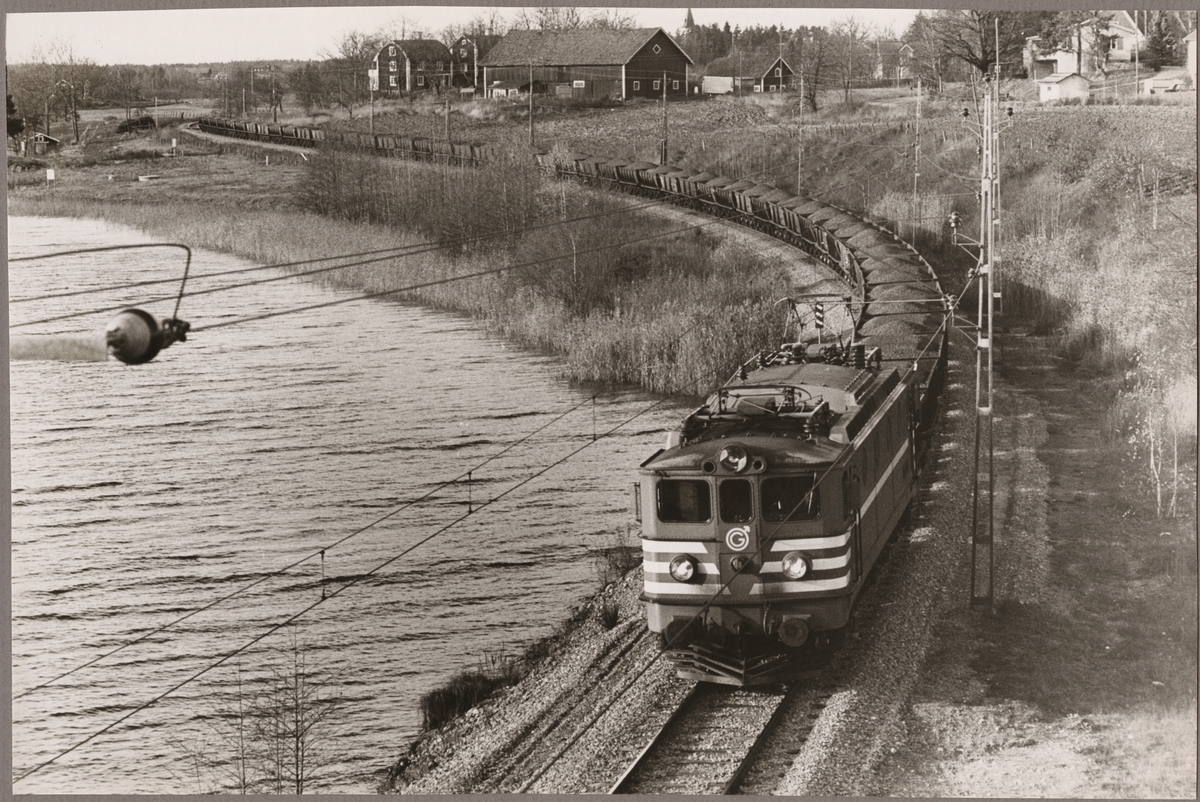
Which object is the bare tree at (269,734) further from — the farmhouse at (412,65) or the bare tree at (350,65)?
the farmhouse at (412,65)

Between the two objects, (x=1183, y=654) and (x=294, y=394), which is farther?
(x=294, y=394)

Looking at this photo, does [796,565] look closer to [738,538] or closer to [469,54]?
[738,538]

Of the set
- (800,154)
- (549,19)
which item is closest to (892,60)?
(549,19)

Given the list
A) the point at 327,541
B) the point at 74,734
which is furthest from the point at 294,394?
the point at 74,734

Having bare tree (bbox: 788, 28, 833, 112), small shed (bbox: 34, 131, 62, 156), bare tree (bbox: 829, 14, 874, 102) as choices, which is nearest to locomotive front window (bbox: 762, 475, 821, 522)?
bare tree (bbox: 829, 14, 874, 102)

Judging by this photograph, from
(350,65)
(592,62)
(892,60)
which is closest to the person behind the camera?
(350,65)

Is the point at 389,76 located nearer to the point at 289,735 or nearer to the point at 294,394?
the point at 294,394
